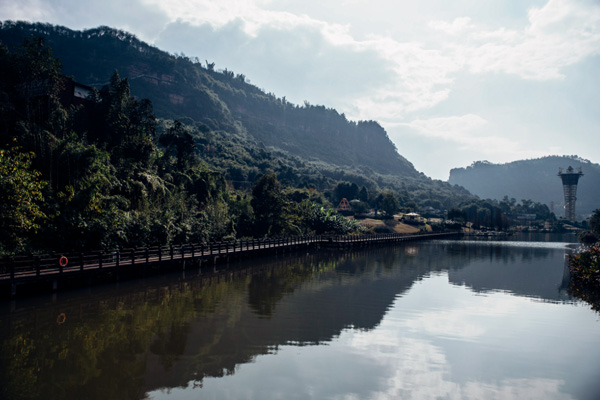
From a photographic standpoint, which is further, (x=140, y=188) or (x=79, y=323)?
(x=140, y=188)

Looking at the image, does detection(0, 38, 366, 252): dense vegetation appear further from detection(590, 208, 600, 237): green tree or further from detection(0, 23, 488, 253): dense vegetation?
→ detection(590, 208, 600, 237): green tree

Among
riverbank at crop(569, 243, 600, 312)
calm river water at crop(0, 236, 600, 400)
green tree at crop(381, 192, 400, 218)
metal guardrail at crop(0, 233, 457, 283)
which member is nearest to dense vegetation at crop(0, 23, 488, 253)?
metal guardrail at crop(0, 233, 457, 283)

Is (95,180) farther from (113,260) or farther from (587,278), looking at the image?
(587,278)

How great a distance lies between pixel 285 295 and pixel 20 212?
16.0m

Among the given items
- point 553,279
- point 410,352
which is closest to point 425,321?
point 410,352

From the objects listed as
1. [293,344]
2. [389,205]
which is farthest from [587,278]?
[389,205]

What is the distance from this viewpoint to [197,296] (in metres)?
26.7

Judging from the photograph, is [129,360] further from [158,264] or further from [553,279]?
[553,279]

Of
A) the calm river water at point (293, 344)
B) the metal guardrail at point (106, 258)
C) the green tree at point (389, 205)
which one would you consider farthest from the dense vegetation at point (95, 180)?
the green tree at point (389, 205)

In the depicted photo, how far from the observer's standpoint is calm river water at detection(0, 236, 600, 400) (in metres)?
13.3

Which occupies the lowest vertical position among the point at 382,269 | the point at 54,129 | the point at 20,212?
the point at 382,269

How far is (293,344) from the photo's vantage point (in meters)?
17.4

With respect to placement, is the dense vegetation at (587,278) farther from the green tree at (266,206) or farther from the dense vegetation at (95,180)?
the green tree at (266,206)

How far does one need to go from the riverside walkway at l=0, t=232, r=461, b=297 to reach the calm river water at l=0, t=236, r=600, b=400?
1319mm
